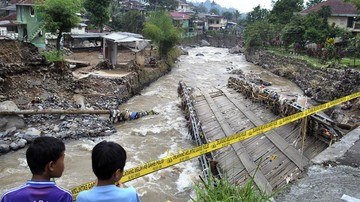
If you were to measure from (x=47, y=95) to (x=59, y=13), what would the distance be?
6.92 m

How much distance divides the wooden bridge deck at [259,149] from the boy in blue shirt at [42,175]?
8.66ft

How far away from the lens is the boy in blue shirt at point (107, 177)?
2.56 m

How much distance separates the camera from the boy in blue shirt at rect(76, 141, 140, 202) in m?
2.56

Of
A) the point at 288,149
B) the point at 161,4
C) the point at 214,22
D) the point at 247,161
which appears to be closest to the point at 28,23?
the point at 247,161

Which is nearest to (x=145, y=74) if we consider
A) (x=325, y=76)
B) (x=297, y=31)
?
(x=325, y=76)

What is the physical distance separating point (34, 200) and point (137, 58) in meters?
24.6

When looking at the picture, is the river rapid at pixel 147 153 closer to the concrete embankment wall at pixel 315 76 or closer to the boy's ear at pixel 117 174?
the boy's ear at pixel 117 174

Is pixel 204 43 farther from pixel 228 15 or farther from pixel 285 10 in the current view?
pixel 228 15

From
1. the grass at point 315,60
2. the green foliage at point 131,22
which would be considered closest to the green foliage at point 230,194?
the grass at point 315,60

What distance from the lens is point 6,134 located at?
12078 millimetres

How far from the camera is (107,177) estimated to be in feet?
8.61

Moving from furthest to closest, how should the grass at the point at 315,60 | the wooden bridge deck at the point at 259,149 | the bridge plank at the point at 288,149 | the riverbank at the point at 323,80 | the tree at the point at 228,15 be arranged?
the tree at the point at 228,15 → the grass at the point at 315,60 → the riverbank at the point at 323,80 → the bridge plank at the point at 288,149 → the wooden bridge deck at the point at 259,149

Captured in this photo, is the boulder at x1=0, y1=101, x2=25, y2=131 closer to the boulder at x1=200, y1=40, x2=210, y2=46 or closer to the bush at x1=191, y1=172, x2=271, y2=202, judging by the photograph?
the bush at x1=191, y1=172, x2=271, y2=202

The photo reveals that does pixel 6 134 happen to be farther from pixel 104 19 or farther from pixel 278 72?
pixel 278 72
